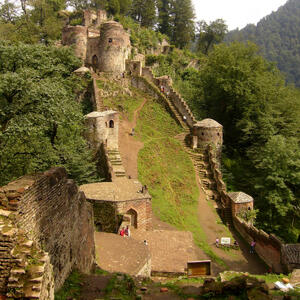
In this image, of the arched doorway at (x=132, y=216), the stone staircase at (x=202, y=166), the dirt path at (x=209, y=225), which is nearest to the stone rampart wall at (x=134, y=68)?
the dirt path at (x=209, y=225)

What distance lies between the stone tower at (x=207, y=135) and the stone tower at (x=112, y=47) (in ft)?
40.6

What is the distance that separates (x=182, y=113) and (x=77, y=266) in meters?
23.6

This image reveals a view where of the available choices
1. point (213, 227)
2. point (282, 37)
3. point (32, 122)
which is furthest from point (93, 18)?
point (282, 37)

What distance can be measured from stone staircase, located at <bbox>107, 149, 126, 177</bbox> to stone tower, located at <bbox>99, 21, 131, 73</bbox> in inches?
577

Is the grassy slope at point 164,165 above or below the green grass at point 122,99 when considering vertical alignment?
below

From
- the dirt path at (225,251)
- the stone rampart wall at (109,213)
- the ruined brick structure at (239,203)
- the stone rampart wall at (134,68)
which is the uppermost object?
the stone rampart wall at (134,68)

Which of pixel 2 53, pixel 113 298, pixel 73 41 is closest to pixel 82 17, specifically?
pixel 73 41

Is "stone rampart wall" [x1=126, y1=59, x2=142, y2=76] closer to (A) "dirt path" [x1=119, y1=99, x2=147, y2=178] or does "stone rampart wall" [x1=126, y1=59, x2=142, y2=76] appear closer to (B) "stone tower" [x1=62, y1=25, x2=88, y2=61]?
(B) "stone tower" [x1=62, y1=25, x2=88, y2=61]

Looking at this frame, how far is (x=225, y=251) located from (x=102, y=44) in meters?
25.3

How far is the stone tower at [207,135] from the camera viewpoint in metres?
26.1

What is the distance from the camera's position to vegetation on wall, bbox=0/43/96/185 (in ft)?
44.2

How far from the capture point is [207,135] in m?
26.1

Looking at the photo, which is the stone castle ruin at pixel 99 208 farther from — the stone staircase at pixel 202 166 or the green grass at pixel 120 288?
the green grass at pixel 120 288

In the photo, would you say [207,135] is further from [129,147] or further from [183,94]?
[183,94]
